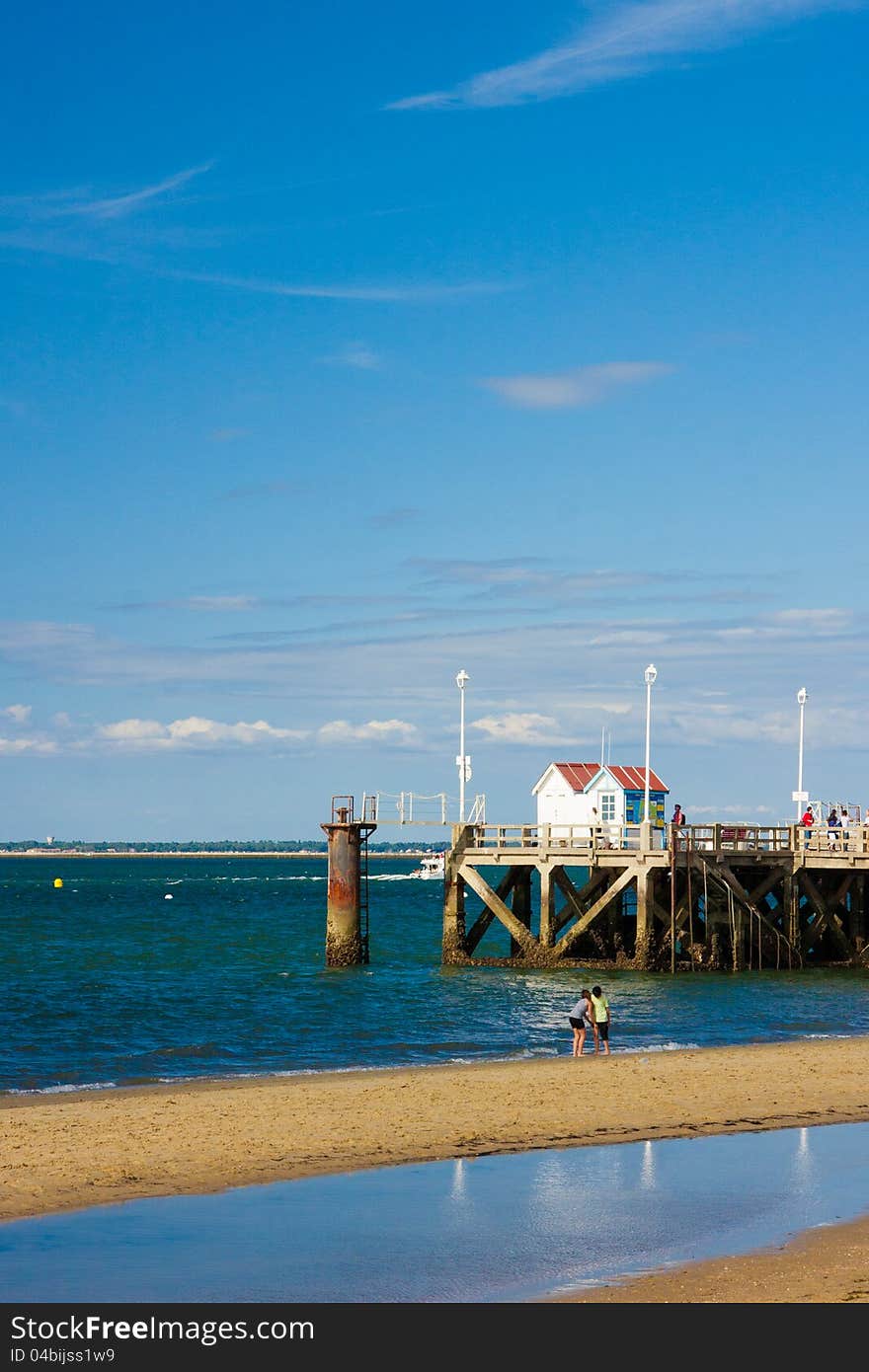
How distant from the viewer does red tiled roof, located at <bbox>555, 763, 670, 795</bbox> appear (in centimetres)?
6450

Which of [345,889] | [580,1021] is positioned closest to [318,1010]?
[345,889]

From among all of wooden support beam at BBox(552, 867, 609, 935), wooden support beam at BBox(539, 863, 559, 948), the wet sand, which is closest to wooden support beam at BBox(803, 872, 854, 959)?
wooden support beam at BBox(552, 867, 609, 935)

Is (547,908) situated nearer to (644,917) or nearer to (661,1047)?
(644,917)

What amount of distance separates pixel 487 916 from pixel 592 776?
18.0 meters

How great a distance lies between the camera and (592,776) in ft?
213

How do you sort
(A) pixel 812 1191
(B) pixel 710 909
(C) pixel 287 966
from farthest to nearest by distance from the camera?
(C) pixel 287 966 < (B) pixel 710 909 < (A) pixel 812 1191

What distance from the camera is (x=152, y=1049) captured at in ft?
100

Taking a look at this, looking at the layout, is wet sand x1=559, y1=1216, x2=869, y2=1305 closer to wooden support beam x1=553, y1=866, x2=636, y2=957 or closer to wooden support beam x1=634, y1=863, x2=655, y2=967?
wooden support beam x1=634, y1=863, x2=655, y2=967

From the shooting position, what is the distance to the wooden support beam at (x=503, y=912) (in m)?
45.2

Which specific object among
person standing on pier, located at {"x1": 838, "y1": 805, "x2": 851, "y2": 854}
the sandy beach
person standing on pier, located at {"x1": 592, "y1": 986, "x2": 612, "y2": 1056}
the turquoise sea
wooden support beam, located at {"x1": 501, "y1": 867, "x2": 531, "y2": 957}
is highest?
person standing on pier, located at {"x1": 838, "y1": 805, "x2": 851, "y2": 854}

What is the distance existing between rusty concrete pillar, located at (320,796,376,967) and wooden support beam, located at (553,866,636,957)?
609 centimetres
